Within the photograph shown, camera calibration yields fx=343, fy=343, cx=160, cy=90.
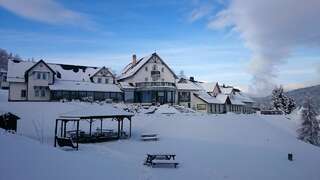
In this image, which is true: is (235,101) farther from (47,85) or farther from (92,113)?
(92,113)

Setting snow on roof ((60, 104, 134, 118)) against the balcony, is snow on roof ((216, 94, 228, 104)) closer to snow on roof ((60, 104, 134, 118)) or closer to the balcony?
the balcony

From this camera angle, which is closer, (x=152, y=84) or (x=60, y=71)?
(x=60, y=71)

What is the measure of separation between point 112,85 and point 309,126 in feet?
113

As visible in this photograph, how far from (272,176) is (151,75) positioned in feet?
169

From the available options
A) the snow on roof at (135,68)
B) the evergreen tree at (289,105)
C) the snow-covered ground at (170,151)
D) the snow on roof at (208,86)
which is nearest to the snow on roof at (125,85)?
the snow on roof at (135,68)

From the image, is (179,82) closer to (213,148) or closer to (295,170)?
(213,148)

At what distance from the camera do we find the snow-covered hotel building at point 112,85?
181 ft

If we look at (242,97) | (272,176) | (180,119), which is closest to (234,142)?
(180,119)

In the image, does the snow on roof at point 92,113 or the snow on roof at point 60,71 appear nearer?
the snow on roof at point 92,113

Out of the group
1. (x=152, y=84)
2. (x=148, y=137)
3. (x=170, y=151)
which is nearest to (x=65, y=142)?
(x=170, y=151)

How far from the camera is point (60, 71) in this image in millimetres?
62375

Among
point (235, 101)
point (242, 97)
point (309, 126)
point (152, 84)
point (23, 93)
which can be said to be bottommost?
point (309, 126)

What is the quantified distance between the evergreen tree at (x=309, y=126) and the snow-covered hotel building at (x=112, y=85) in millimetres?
19882

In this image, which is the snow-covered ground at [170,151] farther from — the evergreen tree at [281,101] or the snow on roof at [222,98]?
the evergreen tree at [281,101]
